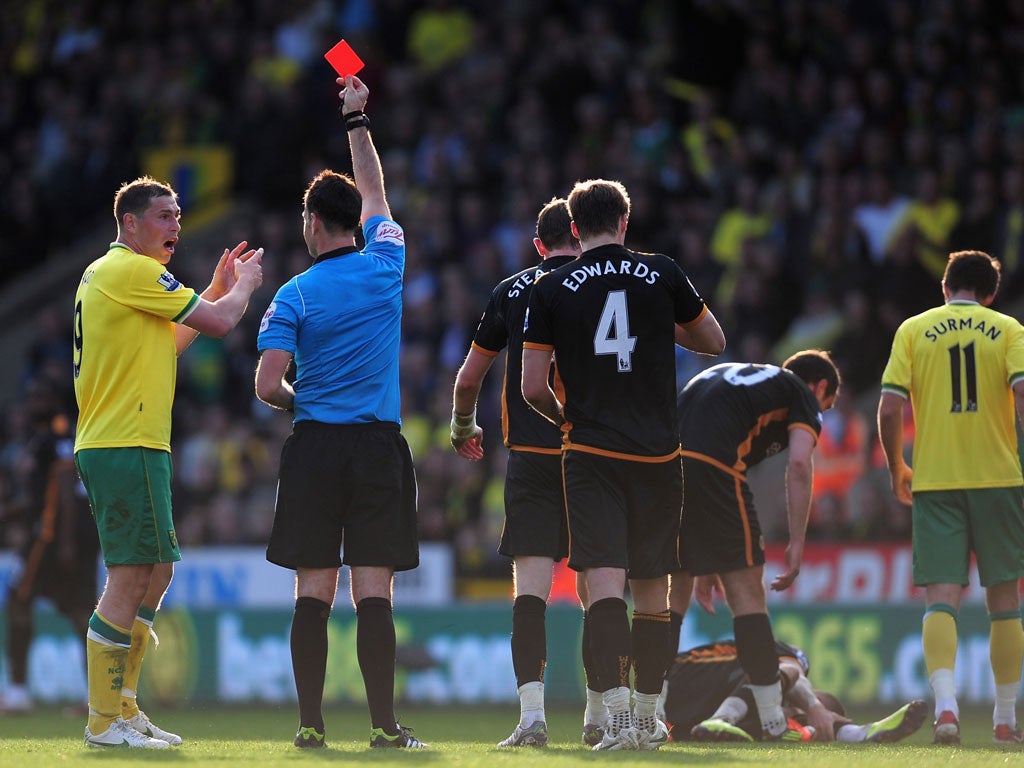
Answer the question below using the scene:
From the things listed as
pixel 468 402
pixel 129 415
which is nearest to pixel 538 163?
pixel 468 402

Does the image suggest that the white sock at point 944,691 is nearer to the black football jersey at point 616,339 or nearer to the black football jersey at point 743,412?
the black football jersey at point 743,412

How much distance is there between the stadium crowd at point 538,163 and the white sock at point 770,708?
18.8ft

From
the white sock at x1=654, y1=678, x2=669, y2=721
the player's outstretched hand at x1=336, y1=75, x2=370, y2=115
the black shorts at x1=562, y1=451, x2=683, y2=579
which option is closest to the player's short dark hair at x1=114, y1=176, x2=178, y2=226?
the player's outstretched hand at x1=336, y1=75, x2=370, y2=115

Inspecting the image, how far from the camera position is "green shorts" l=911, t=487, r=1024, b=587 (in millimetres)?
8375

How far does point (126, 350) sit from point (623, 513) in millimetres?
2205

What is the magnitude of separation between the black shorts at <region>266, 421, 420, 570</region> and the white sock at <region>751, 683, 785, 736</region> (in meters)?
2.23

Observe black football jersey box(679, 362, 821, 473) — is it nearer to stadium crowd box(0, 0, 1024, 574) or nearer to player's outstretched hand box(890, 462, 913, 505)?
player's outstretched hand box(890, 462, 913, 505)

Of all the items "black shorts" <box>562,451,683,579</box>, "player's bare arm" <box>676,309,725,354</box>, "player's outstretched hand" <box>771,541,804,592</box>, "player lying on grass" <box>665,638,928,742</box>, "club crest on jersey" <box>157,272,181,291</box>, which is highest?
"club crest on jersey" <box>157,272,181,291</box>

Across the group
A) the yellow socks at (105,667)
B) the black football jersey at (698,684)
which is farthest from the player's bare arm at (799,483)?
the yellow socks at (105,667)

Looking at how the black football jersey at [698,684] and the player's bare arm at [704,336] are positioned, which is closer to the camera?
the player's bare arm at [704,336]

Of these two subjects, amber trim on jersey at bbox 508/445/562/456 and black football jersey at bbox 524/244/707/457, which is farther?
amber trim on jersey at bbox 508/445/562/456

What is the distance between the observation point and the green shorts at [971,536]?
8.38m

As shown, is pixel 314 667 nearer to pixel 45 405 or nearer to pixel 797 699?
pixel 797 699

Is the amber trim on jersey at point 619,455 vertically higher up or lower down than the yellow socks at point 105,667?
higher up
